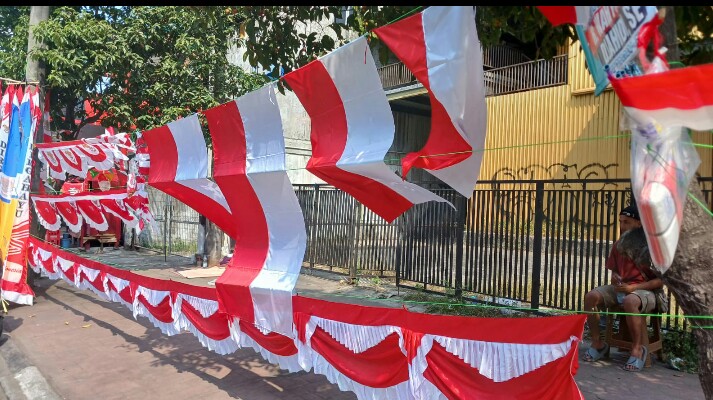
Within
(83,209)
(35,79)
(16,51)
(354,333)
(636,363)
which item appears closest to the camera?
(354,333)

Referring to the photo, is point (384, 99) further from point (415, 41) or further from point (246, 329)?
point (246, 329)

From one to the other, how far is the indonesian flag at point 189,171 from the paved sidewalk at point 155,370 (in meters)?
1.48

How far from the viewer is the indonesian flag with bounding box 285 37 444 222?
3.18 meters

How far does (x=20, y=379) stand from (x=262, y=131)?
12.1 feet

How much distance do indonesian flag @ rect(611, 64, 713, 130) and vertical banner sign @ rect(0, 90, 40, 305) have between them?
28.0 ft

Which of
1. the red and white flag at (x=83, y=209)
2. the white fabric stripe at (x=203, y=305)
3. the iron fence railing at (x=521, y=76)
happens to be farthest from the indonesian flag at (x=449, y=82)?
the iron fence railing at (x=521, y=76)

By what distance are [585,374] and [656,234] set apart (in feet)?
12.0

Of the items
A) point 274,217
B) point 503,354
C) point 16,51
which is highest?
point 16,51

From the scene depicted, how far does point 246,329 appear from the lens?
4453 mm

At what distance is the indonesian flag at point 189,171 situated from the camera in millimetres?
4895

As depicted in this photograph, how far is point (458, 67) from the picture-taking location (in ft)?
8.81

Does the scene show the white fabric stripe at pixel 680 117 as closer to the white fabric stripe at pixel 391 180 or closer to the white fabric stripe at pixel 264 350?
the white fabric stripe at pixel 391 180

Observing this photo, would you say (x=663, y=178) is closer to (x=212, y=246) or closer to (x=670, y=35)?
(x=670, y=35)

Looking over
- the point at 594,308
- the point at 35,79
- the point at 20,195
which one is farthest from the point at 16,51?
the point at 594,308
